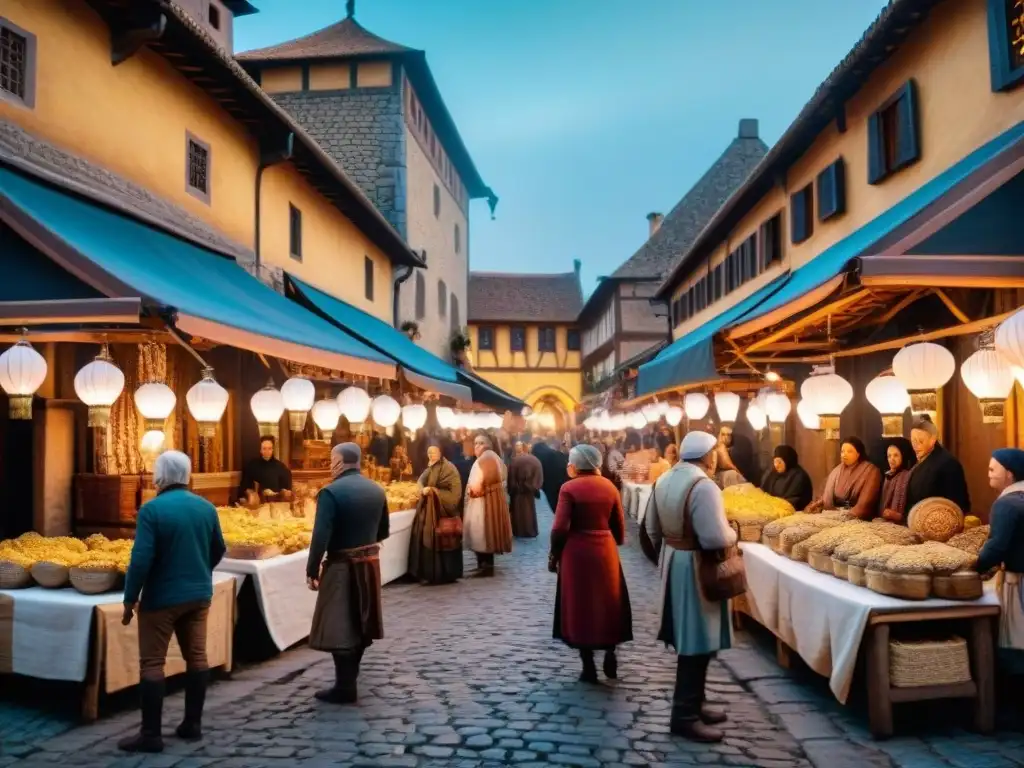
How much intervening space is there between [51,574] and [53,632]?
51 centimetres

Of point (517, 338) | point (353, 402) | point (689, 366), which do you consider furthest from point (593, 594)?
point (517, 338)

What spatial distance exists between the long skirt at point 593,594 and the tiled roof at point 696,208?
77.3 ft

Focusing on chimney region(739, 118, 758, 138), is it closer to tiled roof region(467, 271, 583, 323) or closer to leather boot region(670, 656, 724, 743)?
tiled roof region(467, 271, 583, 323)

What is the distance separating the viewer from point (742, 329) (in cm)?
920

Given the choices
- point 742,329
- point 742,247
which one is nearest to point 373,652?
point 742,329

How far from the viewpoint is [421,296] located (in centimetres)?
2677

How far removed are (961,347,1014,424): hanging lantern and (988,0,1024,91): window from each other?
2.65m

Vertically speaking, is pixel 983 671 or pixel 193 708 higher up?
pixel 983 671

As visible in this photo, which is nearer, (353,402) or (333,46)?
(353,402)

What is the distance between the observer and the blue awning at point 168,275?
22.4ft

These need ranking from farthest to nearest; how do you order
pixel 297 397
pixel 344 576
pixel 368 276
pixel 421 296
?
pixel 421 296
pixel 368 276
pixel 297 397
pixel 344 576

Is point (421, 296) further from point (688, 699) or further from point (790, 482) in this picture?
point (688, 699)

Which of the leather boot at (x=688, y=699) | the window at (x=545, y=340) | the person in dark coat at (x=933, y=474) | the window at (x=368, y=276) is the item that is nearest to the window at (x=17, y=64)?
the leather boot at (x=688, y=699)

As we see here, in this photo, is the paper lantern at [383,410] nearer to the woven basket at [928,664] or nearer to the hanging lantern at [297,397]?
the hanging lantern at [297,397]
